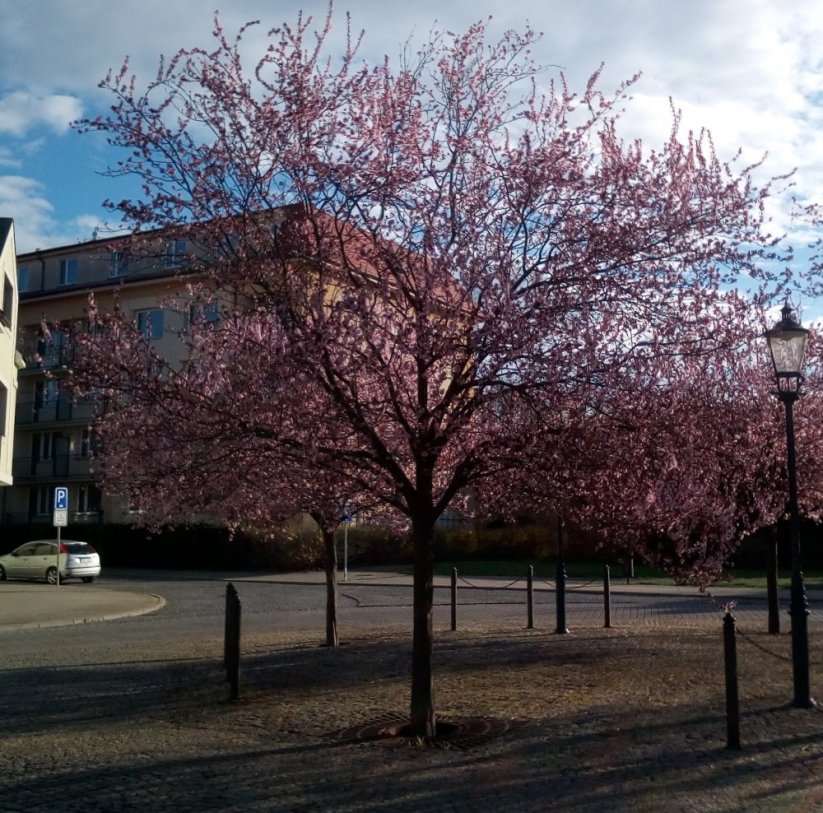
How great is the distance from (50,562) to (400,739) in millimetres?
29141

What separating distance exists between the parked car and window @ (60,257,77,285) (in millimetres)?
17673

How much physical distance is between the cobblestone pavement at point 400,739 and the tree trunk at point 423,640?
27 centimetres

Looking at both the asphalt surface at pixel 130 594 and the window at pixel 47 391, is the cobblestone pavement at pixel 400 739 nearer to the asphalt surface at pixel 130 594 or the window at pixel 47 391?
the window at pixel 47 391

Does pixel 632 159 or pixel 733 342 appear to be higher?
pixel 632 159

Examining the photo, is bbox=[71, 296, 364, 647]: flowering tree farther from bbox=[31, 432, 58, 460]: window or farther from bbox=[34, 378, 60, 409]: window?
bbox=[31, 432, 58, 460]: window

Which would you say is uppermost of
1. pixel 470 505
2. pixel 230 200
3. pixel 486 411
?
pixel 230 200

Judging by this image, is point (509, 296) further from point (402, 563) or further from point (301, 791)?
point (402, 563)

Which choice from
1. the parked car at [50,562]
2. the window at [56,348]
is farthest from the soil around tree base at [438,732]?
the parked car at [50,562]

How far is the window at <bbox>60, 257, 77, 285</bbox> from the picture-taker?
50.3 meters

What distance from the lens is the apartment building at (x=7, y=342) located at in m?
27.8

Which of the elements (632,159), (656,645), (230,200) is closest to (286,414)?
(230,200)

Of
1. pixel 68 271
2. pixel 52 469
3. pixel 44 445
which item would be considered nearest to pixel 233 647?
pixel 68 271

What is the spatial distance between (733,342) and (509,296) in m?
1.96

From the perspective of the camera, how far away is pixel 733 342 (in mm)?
8656
